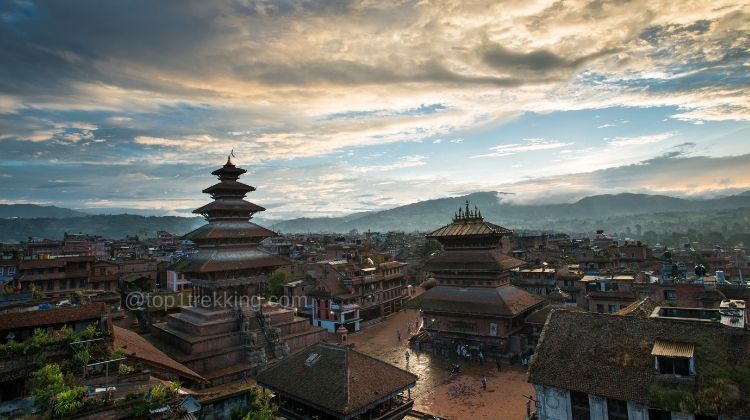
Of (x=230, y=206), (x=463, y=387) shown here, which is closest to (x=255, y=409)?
(x=463, y=387)

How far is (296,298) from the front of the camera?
55406mm

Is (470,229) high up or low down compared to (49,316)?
up

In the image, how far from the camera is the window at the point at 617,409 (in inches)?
651

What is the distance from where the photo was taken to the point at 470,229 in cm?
3806

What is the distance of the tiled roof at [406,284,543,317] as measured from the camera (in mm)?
34312

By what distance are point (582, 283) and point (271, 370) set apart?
4130 centimetres

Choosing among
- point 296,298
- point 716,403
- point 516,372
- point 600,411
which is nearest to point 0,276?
point 296,298

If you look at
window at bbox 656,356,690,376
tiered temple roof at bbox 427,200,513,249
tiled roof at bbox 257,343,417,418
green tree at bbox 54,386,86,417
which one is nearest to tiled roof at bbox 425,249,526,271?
tiered temple roof at bbox 427,200,513,249

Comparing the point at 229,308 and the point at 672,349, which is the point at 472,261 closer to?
the point at 672,349

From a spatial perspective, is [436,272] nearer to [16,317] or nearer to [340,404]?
[340,404]

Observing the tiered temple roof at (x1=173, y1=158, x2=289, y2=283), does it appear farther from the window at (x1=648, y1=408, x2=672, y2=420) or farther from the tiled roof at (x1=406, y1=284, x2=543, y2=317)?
the window at (x1=648, y1=408, x2=672, y2=420)

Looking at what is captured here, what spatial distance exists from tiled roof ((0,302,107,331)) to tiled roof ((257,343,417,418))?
8407 millimetres

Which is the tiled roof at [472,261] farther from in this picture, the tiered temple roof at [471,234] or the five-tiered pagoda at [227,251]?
the five-tiered pagoda at [227,251]

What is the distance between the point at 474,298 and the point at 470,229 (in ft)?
20.7
